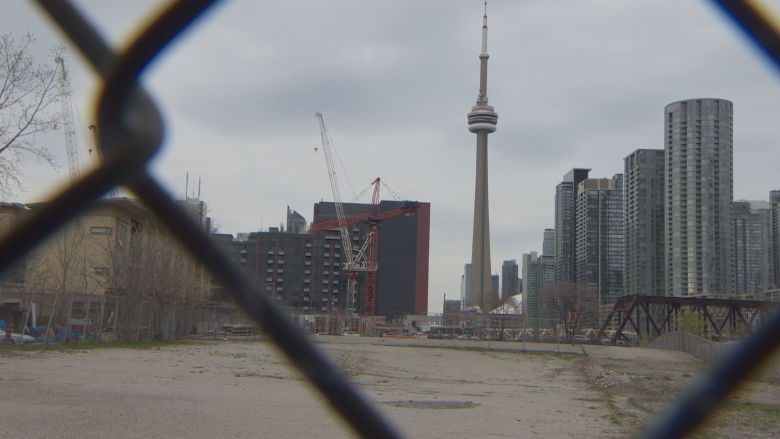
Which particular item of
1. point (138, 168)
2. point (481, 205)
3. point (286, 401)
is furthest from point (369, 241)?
point (138, 168)

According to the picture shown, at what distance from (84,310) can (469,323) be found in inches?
Result: 2023

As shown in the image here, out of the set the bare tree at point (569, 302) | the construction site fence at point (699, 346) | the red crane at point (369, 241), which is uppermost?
the red crane at point (369, 241)

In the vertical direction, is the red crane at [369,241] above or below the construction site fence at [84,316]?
above

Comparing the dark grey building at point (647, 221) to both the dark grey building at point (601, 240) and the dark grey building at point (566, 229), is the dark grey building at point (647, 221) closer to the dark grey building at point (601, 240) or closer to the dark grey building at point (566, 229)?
the dark grey building at point (601, 240)

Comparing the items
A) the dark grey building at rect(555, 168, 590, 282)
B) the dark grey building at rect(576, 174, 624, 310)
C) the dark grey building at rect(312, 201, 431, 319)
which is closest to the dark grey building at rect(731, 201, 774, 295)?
the dark grey building at rect(576, 174, 624, 310)

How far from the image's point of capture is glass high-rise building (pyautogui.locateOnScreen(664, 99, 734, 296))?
7606 cm

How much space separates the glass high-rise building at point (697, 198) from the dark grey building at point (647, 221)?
341 cm

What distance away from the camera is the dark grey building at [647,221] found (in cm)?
10581

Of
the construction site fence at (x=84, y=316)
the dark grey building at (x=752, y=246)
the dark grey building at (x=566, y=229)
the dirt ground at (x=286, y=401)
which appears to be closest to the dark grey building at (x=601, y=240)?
the dark grey building at (x=566, y=229)

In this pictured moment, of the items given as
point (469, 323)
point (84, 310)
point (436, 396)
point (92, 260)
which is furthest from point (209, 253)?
point (469, 323)

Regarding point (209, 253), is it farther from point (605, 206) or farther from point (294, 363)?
point (605, 206)

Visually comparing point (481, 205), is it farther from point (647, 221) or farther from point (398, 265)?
point (647, 221)

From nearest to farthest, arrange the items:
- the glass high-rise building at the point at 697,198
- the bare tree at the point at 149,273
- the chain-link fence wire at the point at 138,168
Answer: the chain-link fence wire at the point at 138,168 → the bare tree at the point at 149,273 → the glass high-rise building at the point at 697,198

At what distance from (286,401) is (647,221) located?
107033mm
